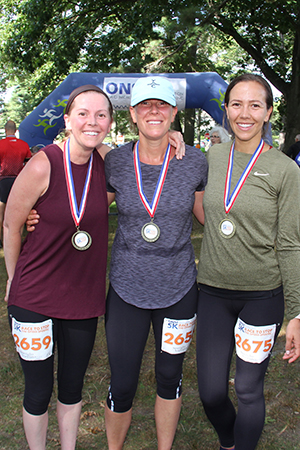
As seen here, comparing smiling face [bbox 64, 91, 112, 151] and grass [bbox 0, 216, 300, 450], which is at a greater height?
smiling face [bbox 64, 91, 112, 151]

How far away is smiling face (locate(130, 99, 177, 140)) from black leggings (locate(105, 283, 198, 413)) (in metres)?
0.90

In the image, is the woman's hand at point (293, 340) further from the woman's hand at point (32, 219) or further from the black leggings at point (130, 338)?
the woman's hand at point (32, 219)

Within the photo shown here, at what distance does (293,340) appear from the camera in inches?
85.6

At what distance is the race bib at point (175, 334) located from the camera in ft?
7.67

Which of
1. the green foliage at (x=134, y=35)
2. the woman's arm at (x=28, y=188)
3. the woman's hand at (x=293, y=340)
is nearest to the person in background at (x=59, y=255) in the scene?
the woman's arm at (x=28, y=188)

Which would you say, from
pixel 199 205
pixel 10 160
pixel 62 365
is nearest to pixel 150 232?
pixel 199 205

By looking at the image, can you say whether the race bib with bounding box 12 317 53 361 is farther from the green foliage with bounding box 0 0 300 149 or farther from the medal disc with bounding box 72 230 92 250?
the green foliage with bounding box 0 0 300 149

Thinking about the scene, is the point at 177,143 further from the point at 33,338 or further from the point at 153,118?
the point at 33,338

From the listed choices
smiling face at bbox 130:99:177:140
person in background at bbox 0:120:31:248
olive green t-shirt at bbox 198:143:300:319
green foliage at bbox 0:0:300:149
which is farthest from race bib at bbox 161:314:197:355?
green foliage at bbox 0:0:300:149

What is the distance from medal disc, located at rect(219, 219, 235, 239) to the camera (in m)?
2.18

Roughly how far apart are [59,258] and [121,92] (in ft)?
24.7

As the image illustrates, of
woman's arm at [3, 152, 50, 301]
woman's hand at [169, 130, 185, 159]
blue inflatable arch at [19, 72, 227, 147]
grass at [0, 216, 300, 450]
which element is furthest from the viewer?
blue inflatable arch at [19, 72, 227, 147]

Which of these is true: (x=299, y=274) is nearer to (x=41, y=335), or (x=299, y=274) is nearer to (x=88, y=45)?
(x=41, y=335)

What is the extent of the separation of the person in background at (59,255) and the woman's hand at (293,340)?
1020 millimetres
